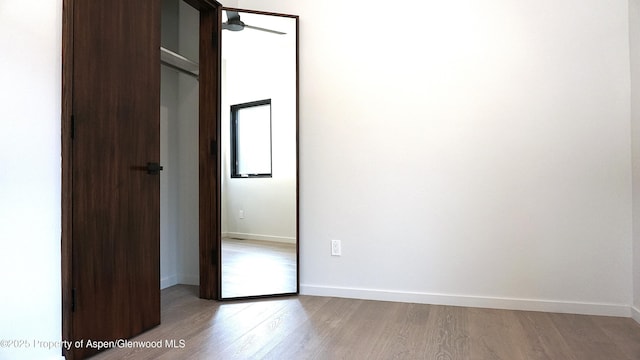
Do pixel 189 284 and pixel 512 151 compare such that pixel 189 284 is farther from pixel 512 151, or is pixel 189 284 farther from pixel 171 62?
pixel 512 151

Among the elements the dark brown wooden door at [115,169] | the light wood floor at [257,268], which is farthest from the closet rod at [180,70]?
the light wood floor at [257,268]

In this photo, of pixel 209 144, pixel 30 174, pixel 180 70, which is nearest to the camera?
pixel 30 174

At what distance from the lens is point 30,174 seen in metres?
1.58

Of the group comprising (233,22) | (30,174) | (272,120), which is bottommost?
(30,174)

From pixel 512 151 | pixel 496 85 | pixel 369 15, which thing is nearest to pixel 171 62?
pixel 369 15

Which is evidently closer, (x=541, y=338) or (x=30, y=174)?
(x=30, y=174)

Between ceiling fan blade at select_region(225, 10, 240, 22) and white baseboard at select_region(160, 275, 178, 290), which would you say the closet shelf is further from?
white baseboard at select_region(160, 275, 178, 290)

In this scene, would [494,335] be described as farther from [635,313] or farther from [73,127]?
[73,127]

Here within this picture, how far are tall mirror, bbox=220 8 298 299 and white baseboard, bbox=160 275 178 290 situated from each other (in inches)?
24.2

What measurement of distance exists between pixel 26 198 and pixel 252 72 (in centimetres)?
166

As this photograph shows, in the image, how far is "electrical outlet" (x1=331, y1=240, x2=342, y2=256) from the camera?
2.83 metres

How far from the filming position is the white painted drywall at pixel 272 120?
2.76 m

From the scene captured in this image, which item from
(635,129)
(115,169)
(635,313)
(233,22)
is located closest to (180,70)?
(233,22)

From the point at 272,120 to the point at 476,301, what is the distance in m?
1.88
